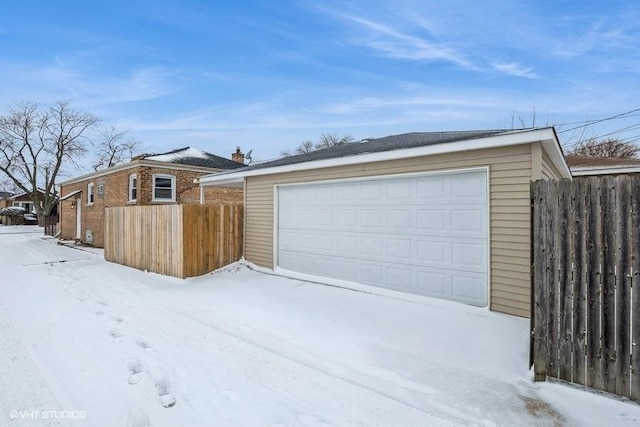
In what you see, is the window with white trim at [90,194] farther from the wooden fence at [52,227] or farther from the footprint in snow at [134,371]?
the footprint in snow at [134,371]

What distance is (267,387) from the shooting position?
320 centimetres

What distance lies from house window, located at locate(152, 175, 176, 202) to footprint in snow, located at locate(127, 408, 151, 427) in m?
13.6

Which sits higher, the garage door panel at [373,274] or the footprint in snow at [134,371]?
the garage door panel at [373,274]

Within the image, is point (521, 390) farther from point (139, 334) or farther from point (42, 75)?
point (42, 75)

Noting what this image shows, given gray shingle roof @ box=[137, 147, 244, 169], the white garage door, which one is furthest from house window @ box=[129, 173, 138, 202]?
the white garage door

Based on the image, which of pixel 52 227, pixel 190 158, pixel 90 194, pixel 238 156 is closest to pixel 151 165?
pixel 190 158

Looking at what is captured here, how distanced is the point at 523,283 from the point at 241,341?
4.03m

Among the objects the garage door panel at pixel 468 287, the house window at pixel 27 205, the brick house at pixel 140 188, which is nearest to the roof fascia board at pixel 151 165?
the brick house at pixel 140 188

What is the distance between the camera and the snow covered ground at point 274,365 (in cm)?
278

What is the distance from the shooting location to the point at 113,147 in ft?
142

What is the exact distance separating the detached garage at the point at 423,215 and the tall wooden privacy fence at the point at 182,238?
1.12 meters

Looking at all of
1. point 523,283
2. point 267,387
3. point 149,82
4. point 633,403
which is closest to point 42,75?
point 149,82

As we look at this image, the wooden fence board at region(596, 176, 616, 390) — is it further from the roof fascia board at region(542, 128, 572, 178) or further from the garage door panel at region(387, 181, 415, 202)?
the garage door panel at region(387, 181, 415, 202)

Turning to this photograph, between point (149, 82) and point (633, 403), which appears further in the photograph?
point (149, 82)
